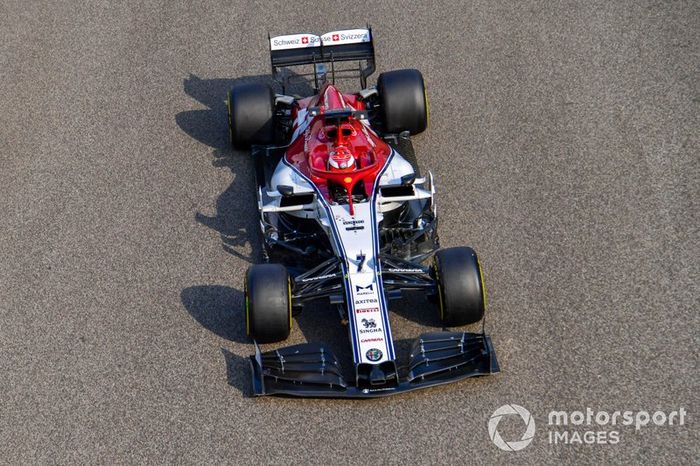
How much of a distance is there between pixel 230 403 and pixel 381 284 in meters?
2.09

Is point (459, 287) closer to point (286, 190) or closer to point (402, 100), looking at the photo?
point (286, 190)

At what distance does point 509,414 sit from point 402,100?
523cm

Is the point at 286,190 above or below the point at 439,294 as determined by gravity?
above

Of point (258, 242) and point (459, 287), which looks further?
point (258, 242)

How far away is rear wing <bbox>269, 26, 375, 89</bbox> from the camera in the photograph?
566 inches

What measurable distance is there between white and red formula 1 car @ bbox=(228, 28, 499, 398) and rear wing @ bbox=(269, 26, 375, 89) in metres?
0.01

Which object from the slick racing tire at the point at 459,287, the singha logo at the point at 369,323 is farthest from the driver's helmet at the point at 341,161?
the singha logo at the point at 369,323

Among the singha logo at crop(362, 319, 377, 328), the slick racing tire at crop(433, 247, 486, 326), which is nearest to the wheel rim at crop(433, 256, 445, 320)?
the slick racing tire at crop(433, 247, 486, 326)

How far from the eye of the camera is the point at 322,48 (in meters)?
14.3

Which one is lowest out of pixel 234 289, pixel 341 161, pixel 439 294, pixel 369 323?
pixel 369 323

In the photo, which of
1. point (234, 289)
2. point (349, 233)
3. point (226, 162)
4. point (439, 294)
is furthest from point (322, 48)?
point (439, 294)

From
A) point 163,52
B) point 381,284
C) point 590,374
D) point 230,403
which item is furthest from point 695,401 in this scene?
point 163,52

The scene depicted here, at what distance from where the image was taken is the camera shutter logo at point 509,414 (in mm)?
10105

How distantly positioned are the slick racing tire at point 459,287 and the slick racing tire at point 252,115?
4015 millimetres
